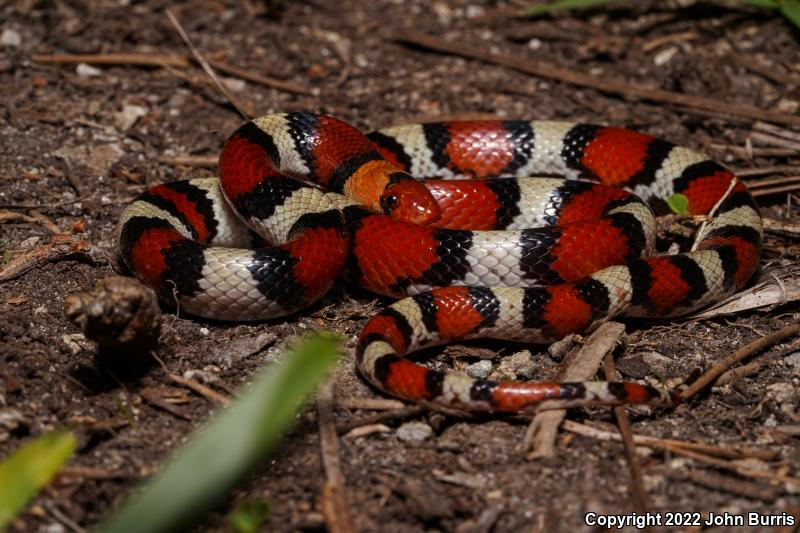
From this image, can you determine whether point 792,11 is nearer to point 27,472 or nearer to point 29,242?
point 29,242

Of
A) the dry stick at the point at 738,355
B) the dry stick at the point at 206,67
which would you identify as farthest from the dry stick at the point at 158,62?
the dry stick at the point at 738,355

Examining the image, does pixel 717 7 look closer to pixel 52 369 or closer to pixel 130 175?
pixel 130 175

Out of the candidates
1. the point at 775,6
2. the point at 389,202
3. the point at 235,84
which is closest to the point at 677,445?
the point at 389,202

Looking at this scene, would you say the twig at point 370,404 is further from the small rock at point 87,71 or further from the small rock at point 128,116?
the small rock at point 87,71

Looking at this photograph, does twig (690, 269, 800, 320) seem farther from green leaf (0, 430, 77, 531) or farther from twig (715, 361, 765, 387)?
green leaf (0, 430, 77, 531)

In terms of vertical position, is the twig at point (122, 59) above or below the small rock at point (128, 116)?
above

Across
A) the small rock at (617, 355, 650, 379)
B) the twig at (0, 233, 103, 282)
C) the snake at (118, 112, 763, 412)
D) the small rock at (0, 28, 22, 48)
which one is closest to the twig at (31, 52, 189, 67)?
the small rock at (0, 28, 22, 48)
